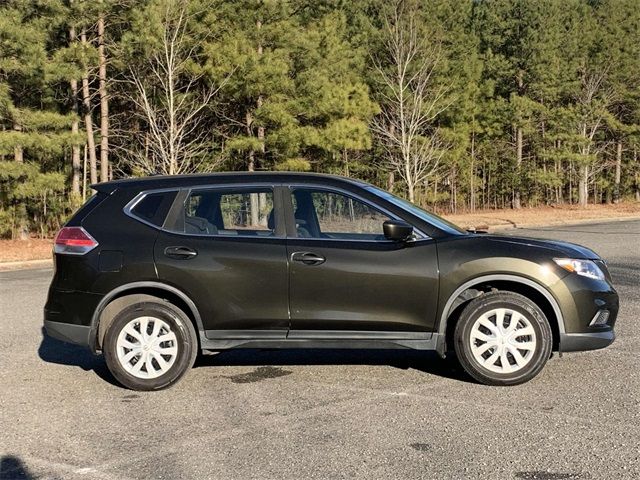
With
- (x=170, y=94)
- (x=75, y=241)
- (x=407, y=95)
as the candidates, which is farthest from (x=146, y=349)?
(x=407, y=95)

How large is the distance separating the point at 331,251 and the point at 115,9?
62.6ft

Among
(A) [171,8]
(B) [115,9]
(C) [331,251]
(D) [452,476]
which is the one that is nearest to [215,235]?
(C) [331,251]

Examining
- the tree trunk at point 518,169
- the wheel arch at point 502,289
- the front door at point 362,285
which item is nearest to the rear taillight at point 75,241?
the front door at point 362,285

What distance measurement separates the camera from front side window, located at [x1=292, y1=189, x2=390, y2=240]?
523 centimetres

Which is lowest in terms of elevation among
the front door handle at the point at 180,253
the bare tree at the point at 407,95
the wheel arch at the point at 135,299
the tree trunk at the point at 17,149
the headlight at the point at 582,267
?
the wheel arch at the point at 135,299

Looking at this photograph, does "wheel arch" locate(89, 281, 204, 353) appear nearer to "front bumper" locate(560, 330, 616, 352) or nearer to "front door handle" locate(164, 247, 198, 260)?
"front door handle" locate(164, 247, 198, 260)

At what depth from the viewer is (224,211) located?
5.36m

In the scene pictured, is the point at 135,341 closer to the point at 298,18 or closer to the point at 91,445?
the point at 91,445

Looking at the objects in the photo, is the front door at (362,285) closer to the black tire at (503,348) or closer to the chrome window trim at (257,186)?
the chrome window trim at (257,186)

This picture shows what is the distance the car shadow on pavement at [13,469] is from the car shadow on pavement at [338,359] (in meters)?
2.21

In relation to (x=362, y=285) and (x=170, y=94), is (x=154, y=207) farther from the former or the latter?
(x=170, y=94)

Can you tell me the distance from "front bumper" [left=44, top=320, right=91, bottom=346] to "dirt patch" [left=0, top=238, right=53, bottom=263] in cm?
1195

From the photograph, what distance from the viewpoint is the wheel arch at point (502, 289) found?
5012 millimetres

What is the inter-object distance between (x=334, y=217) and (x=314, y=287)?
2.10 feet
